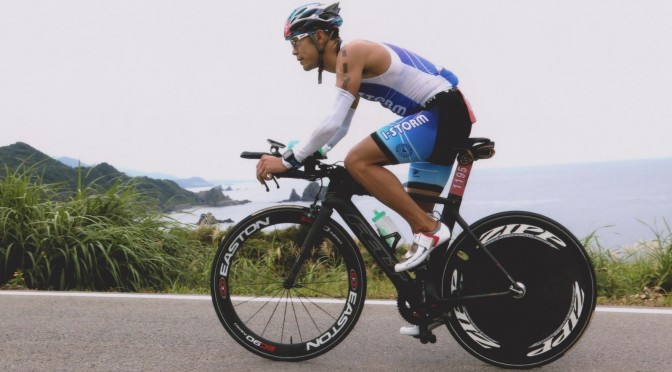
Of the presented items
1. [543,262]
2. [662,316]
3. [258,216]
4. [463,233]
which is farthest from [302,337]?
[662,316]

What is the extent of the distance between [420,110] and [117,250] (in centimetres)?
420

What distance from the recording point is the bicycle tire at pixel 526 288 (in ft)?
13.5

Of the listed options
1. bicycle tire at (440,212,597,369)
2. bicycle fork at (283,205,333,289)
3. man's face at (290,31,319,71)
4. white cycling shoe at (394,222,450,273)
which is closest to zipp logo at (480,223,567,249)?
bicycle tire at (440,212,597,369)

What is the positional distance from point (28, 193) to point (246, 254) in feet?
8.11

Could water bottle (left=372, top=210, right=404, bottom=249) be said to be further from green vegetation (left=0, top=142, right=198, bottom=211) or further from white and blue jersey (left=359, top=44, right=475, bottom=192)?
green vegetation (left=0, top=142, right=198, bottom=211)

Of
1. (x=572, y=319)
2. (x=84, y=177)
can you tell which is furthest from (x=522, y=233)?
(x=84, y=177)

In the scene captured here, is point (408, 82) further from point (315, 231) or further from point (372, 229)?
point (315, 231)

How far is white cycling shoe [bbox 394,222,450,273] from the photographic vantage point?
4008 mm

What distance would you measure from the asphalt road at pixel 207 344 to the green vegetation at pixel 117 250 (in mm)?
1044

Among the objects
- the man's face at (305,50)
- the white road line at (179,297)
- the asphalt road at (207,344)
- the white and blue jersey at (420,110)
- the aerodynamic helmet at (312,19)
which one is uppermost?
the aerodynamic helmet at (312,19)

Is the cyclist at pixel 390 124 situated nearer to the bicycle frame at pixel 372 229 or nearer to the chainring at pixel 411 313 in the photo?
the bicycle frame at pixel 372 229

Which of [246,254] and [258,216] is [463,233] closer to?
[258,216]

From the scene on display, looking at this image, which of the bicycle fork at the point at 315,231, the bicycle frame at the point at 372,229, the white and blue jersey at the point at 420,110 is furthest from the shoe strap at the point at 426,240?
the bicycle fork at the point at 315,231

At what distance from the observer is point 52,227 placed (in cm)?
730
